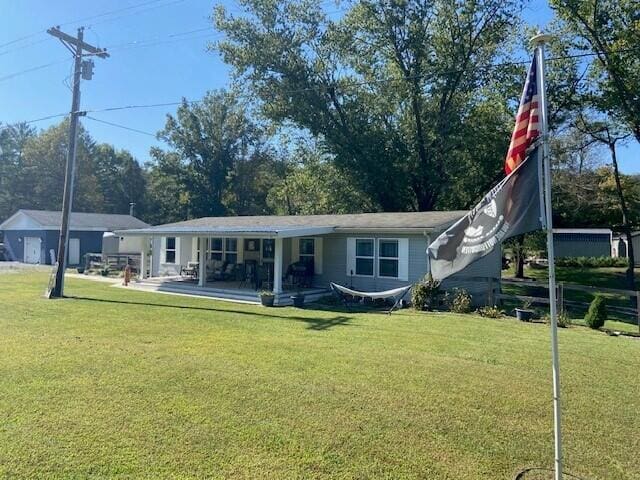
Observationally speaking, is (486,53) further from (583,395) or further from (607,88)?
(583,395)

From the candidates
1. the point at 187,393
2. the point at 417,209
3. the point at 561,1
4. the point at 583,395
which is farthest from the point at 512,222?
the point at 417,209

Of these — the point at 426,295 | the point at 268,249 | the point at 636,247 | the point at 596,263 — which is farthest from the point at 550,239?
the point at 636,247

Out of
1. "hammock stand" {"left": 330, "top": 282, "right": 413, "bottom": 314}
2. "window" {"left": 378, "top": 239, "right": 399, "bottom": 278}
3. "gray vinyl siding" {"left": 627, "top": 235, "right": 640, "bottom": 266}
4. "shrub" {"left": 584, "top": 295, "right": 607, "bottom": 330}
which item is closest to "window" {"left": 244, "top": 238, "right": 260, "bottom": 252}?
"hammock stand" {"left": 330, "top": 282, "right": 413, "bottom": 314}

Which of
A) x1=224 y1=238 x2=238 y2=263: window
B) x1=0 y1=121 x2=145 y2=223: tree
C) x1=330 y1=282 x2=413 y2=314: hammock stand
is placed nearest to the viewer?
x1=330 y1=282 x2=413 y2=314: hammock stand

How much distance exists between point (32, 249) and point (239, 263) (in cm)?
2204

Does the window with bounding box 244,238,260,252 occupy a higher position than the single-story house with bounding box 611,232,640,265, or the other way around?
the single-story house with bounding box 611,232,640,265

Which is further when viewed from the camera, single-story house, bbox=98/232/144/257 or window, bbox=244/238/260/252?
single-story house, bbox=98/232/144/257

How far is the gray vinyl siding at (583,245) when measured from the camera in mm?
40281

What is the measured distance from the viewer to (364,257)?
15766mm

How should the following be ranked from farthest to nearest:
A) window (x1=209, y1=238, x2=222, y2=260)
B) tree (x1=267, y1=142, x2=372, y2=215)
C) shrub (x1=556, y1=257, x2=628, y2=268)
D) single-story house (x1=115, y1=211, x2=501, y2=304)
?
shrub (x1=556, y1=257, x2=628, y2=268) → tree (x1=267, y1=142, x2=372, y2=215) → window (x1=209, y1=238, x2=222, y2=260) → single-story house (x1=115, y1=211, x2=501, y2=304)

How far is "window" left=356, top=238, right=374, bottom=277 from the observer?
51.2 feet

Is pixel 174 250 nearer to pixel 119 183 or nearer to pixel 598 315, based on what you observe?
pixel 598 315

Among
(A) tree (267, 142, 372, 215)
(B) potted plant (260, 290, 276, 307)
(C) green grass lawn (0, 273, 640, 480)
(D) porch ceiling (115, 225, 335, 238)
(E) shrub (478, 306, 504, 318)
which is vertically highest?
(A) tree (267, 142, 372, 215)

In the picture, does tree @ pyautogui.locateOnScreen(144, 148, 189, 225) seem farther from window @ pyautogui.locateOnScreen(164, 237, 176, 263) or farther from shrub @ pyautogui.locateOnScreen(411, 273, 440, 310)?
shrub @ pyautogui.locateOnScreen(411, 273, 440, 310)
